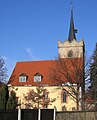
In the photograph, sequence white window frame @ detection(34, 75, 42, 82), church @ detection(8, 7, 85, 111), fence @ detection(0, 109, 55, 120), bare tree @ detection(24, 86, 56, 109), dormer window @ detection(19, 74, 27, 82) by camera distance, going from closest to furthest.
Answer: fence @ detection(0, 109, 55, 120), church @ detection(8, 7, 85, 111), bare tree @ detection(24, 86, 56, 109), white window frame @ detection(34, 75, 42, 82), dormer window @ detection(19, 74, 27, 82)

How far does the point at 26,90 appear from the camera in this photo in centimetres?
5450

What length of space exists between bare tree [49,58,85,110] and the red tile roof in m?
3.44

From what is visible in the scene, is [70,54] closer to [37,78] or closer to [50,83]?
[37,78]

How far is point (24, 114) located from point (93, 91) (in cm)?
2873

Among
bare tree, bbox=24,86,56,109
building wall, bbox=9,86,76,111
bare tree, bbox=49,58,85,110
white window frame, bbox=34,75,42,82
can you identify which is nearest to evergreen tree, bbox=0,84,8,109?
bare tree, bbox=24,86,56,109

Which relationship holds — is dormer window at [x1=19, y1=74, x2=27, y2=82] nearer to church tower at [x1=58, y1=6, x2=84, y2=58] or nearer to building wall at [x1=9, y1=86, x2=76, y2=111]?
building wall at [x1=9, y1=86, x2=76, y2=111]

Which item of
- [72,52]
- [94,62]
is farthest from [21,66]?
[94,62]

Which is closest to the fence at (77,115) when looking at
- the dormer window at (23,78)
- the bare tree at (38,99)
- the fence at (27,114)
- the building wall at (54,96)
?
the fence at (27,114)

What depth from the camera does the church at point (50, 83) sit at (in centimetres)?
4791

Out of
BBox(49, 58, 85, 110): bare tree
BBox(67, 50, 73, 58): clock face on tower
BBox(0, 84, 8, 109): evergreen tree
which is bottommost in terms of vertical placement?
BBox(0, 84, 8, 109): evergreen tree

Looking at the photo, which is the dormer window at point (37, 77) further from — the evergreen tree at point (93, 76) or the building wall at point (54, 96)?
the evergreen tree at point (93, 76)

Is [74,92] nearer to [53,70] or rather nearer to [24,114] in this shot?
[53,70]

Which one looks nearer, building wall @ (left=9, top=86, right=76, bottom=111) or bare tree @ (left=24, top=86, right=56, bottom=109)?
building wall @ (left=9, top=86, right=76, bottom=111)

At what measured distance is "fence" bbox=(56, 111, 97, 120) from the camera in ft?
65.6
